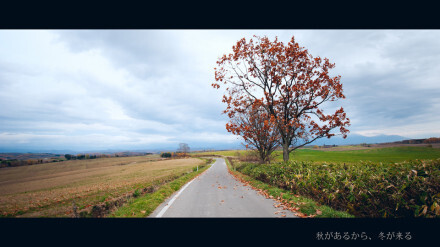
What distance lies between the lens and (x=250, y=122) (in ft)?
62.7

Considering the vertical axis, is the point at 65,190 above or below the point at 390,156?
below

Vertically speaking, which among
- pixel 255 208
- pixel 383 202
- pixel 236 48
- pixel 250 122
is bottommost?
pixel 255 208

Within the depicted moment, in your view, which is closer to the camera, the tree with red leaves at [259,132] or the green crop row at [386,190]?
the green crop row at [386,190]

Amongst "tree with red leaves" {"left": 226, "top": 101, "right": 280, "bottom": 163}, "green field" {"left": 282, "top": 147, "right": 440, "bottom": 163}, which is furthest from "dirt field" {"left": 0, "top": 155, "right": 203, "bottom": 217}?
"green field" {"left": 282, "top": 147, "right": 440, "bottom": 163}

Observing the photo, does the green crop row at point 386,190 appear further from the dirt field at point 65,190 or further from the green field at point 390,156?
the green field at point 390,156

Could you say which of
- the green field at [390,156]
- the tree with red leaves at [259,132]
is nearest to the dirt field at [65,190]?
the tree with red leaves at [259,132]

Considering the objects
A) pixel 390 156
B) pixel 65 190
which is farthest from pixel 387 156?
pixel 65 190

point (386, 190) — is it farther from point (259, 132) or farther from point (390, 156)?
point (390, 156)

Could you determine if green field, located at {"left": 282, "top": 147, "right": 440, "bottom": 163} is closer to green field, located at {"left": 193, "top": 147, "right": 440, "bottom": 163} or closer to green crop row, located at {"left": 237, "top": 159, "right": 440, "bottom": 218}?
green field, located at {"left": 193, "top": 147, "right": 440, "bottom": 163}

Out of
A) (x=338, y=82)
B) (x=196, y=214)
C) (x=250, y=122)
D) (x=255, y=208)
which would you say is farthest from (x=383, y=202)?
(x=250, y=122)

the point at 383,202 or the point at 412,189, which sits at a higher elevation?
the point at 412,189

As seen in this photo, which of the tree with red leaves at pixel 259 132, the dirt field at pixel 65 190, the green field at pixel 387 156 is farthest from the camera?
the green field at pixel 387 156

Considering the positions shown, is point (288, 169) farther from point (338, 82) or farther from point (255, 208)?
point (338, 82)
